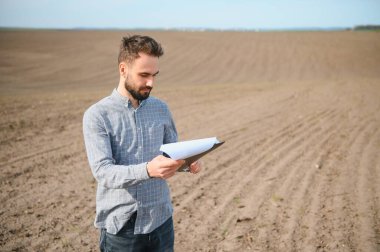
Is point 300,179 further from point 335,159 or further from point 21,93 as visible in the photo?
point 21,93

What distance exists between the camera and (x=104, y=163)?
1714 mm

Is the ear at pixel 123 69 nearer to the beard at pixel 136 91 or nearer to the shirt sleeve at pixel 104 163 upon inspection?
the beard at pixel 136 91

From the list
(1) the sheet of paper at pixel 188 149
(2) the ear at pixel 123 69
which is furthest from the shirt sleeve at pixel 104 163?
(2) the ear at pixel 123 69

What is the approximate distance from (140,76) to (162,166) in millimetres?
587

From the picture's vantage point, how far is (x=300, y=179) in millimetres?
5281

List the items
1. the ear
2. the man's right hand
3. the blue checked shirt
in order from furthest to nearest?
the ear → the blue checked shirt → the man's right hand

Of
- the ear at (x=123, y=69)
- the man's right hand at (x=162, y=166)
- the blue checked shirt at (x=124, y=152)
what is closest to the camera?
the man's right hand at (x=162, y=166)

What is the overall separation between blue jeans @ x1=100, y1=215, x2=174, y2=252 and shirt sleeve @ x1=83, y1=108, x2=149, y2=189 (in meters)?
0.36

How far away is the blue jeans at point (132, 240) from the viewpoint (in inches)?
75.4

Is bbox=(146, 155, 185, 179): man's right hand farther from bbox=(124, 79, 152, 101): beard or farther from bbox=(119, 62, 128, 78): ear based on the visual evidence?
bbox=(119, 62, 128, 78): ear

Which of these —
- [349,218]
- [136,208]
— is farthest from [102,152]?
[349,218]

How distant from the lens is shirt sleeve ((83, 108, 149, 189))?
5.36ft

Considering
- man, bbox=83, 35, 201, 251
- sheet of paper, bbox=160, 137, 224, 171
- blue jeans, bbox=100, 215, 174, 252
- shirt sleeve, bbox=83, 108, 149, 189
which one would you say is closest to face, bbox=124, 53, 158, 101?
man, bbox=83, 35, 201, 251

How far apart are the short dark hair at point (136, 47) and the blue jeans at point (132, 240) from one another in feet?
3.03
